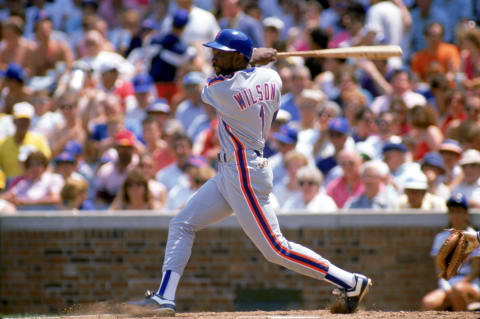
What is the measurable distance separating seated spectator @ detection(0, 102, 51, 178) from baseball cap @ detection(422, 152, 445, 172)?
4.46m

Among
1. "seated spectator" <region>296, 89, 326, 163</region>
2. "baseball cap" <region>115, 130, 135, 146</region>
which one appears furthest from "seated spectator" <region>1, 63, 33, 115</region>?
"seated spectator" <region>296, 89, 326, 163</region>

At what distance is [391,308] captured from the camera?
360 inches

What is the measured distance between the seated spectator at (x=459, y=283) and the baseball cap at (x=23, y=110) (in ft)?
17.2

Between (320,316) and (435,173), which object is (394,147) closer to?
(435,173)

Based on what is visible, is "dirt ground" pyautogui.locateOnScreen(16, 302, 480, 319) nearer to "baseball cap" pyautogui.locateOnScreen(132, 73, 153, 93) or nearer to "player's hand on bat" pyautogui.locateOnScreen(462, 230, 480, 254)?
"player's hand on bat" pyautogui.locateOnScreen(462, 230, 480, 254)

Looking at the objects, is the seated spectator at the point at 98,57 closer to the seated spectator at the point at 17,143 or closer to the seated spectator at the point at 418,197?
the seated spectator at the point at 17,143

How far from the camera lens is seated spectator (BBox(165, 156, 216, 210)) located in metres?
9.48

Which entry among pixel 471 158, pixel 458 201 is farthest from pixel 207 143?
pixel 458 201

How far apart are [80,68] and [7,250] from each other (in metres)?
3.41

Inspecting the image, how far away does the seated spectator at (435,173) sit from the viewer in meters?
9.33

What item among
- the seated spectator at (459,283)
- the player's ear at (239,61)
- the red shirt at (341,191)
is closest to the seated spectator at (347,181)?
the red shirt at (341,191)

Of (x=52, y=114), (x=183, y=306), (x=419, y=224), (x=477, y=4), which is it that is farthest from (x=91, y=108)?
(x=477, y=4)

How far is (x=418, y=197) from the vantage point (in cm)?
921

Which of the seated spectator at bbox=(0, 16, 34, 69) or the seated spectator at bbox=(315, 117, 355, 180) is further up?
the seated spectator at bbox=(0, 16, 34, 69)
